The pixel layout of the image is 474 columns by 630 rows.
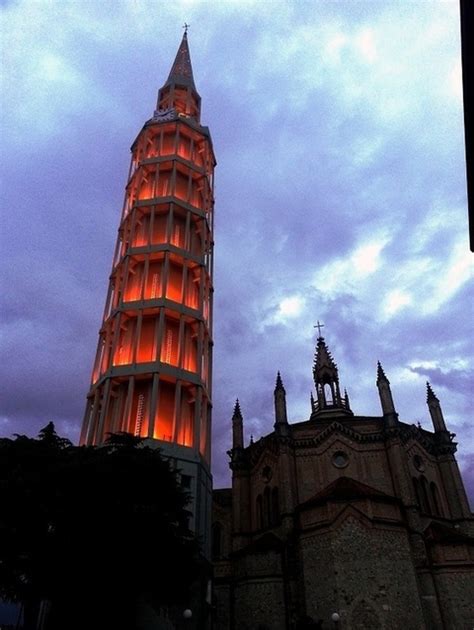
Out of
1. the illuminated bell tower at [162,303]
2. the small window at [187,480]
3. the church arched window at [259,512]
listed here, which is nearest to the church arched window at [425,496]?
the church arched window at [259,512]

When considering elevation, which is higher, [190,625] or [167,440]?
[167,440]

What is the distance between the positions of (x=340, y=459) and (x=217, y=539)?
1572cm

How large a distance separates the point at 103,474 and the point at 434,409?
3691cm

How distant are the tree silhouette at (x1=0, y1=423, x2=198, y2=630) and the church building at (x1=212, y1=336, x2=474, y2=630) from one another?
8.13 m

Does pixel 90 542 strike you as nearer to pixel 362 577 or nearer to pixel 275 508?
pixel 362 577

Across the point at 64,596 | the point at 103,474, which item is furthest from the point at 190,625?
the point at 103,474

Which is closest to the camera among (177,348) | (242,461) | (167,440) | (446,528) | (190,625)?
(190,625)

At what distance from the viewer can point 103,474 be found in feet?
68.9

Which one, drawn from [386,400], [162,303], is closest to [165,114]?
[162,303]

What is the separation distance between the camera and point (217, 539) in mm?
48656

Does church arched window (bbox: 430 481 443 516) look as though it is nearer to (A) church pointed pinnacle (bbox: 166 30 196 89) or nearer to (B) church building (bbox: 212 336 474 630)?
(B) church building (bbox: 212 336 474 630)

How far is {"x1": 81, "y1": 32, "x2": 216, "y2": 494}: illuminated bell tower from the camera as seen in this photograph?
104ft

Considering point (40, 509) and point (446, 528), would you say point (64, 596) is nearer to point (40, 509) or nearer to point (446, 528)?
point (40, 509)

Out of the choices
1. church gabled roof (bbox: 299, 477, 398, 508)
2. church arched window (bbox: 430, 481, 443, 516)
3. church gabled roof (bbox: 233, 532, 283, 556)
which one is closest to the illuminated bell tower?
church gabled roof (bbox: 299, 477, 398, 508)
